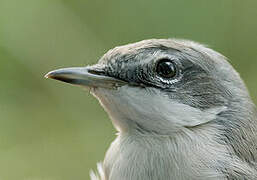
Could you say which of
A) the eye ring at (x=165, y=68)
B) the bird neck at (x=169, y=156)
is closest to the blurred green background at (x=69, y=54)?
the bird neck at (x=169, y=156)

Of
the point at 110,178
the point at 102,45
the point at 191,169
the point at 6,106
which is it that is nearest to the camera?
the point at 191,169

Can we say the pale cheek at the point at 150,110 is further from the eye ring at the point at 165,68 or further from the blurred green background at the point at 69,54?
the blurred green background at the point at 69,54

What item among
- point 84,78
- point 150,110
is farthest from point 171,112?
point 84,78

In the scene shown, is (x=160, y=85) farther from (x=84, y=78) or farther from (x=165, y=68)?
(x=84, y=78)

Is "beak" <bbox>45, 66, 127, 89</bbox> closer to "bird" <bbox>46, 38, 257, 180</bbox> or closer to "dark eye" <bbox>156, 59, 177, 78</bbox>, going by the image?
"bird" <bbox>46, 38, 257, 180</bbox>

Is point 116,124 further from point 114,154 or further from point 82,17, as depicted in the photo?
point 82,17

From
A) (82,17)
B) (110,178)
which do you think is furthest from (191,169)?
(82,17)
